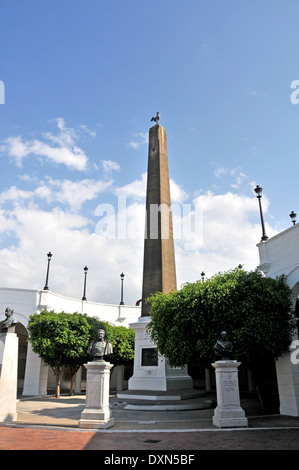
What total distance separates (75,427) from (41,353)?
1649 centimetres

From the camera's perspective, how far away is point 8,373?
40.2ft

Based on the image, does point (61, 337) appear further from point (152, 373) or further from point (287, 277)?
point (287, 277)

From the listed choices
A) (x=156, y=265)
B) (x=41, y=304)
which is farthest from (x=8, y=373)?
(x=41, y=304)

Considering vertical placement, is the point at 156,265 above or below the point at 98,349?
above

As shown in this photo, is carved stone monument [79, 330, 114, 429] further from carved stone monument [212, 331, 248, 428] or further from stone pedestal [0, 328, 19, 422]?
carved stone monument [212, 331, 248, 428]

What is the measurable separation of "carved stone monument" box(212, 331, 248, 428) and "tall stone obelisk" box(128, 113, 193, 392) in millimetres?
8327

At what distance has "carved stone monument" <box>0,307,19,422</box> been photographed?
1184 cm

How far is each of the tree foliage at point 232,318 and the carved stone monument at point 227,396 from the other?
2.11 m

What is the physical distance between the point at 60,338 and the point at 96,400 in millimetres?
15617

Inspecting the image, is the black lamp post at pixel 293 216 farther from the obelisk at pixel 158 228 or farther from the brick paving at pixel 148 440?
the brick paving at pixel 148 440

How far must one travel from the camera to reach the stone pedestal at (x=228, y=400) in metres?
11.1

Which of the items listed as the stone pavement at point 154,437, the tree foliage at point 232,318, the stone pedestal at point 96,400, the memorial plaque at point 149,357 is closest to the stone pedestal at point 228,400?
the stone pavement at point 154,437

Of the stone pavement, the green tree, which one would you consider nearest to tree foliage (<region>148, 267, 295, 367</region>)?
the stone pavement

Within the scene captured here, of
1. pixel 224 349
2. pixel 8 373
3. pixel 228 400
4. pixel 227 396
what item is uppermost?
pixel 224 349
